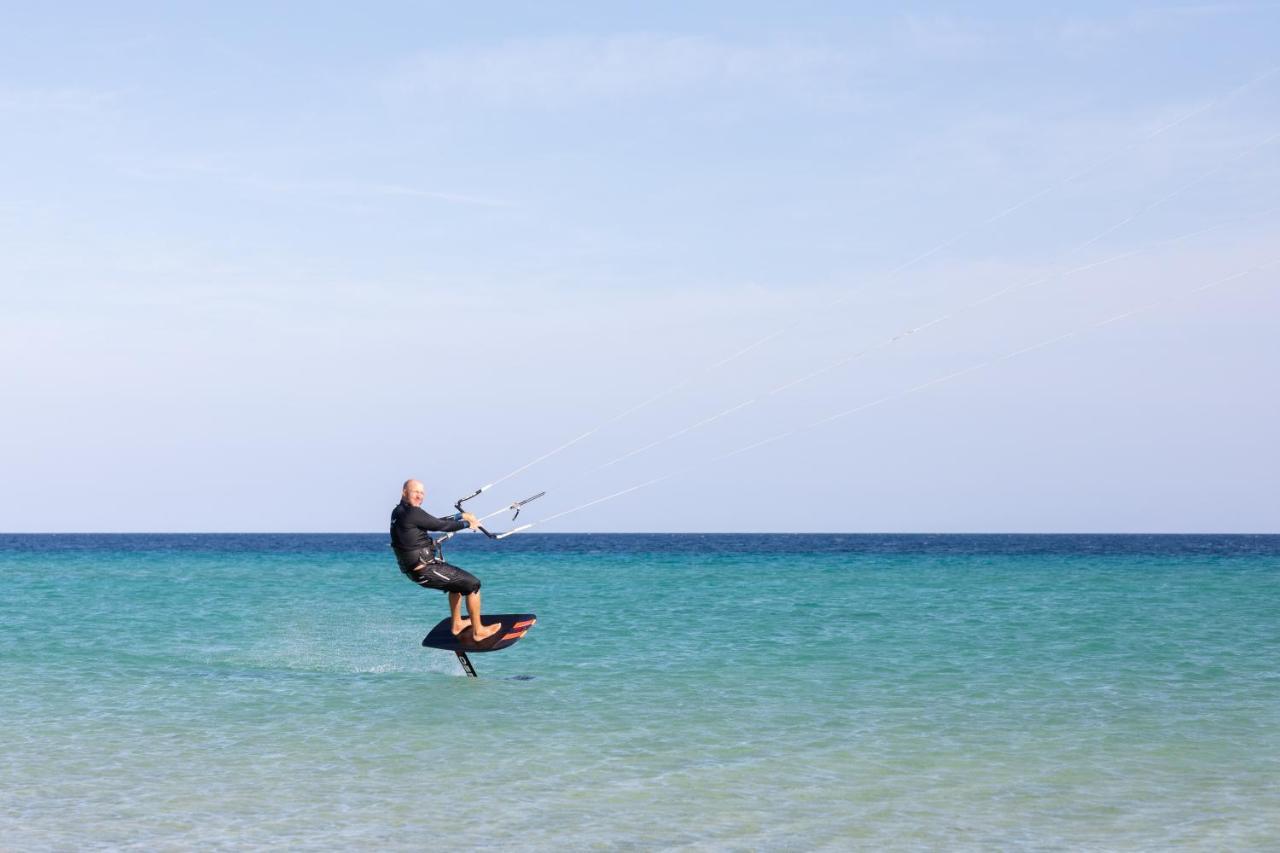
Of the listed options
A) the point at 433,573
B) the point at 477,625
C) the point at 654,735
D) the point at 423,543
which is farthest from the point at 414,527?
the point at 654,735

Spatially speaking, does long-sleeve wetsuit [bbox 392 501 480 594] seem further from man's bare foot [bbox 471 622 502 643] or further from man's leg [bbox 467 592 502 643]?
man's bare foot [bbox 471 622 502 643]

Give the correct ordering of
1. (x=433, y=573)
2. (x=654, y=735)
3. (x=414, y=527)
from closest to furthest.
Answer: (x=654, y=735)
(x=414, y=527)
(x=433, y=573)

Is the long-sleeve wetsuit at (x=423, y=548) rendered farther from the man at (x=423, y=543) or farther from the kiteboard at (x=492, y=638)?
the kiteboard at (x=492, y=638)

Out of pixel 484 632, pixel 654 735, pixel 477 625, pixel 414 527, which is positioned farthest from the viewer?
pixel 484 632

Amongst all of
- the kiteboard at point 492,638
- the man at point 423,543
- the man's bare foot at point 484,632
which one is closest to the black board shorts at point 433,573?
the man at point 423,543

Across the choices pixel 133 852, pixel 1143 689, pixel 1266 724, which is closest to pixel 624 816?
pixel 133 852

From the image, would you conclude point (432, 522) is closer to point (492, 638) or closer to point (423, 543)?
point (423, 543)

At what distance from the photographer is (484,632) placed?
57.9 ft

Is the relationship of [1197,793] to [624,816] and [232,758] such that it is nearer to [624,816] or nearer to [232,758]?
[624,816]

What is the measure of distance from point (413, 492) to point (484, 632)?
2636 millimetres

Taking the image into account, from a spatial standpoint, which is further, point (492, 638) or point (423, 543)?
point (492, 638)

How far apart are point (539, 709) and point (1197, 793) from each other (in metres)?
8.18

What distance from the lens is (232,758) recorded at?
45.6ft

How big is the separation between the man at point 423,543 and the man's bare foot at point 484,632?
38 centimetres
